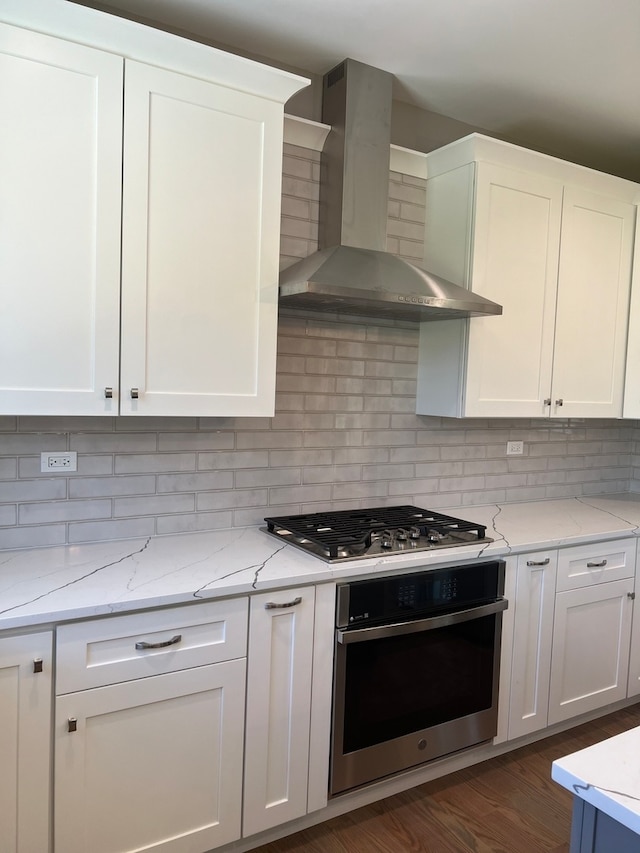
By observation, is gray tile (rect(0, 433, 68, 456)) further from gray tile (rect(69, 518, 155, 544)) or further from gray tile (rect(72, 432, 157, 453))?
gray tile (rect(69, 518, 155, 544))

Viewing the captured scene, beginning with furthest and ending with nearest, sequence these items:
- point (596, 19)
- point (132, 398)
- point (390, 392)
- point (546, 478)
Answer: point (546, 478) < point (390, 392) < point (596, 19) < point (132, 398)

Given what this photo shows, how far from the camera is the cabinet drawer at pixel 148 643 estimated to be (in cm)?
169

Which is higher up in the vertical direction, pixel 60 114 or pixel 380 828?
pixel 60 114

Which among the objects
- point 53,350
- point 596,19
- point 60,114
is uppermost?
point 596,19

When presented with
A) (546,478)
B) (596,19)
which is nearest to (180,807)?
(546,478)

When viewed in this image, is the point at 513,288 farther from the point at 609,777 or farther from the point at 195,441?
the point at 609,777

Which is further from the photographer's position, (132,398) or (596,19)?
(596,19)

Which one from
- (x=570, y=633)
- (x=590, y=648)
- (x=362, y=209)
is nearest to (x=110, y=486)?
(x=362, y=209)

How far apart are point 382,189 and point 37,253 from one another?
140 centimetres

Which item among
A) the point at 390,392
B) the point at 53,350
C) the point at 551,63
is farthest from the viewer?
the point at 390,392

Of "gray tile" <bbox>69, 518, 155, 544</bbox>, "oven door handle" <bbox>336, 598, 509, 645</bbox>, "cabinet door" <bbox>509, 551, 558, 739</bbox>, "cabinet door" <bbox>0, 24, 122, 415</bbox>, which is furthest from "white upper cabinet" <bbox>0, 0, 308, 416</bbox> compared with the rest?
"cabinet door" <bbox>509, 551, 558, 739</bbox>

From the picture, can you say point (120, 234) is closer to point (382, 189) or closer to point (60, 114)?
point (60, 114)

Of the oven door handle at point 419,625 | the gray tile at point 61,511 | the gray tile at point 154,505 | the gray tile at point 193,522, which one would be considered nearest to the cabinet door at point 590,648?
the oven door handle at point 419,625

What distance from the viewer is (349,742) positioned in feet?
7.14
